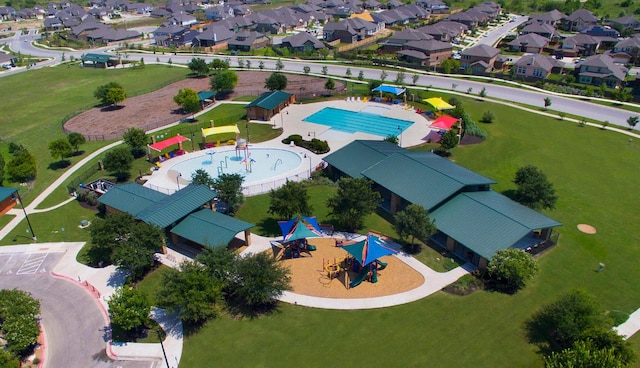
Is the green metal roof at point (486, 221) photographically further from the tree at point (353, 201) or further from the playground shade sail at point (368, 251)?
the playground shade sail at point (368, 251)

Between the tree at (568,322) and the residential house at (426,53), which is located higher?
the residential house at (426,53)

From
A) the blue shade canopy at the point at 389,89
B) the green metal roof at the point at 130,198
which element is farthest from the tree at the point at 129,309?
the blue shade canopy at the point at 389,89

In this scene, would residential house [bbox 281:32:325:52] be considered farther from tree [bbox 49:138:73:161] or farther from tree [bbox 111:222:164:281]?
tree [bbox 111:222:164:281]

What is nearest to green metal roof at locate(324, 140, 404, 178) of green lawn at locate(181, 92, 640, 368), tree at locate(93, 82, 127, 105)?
green lawn at locate(181, 92, 640, 368)

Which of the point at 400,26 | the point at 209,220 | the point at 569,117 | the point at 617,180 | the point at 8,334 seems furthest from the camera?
the point at 400,26

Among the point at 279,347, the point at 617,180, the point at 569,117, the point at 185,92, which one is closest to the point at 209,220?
the point at 279,347

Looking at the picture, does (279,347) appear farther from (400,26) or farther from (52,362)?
(400,26)
